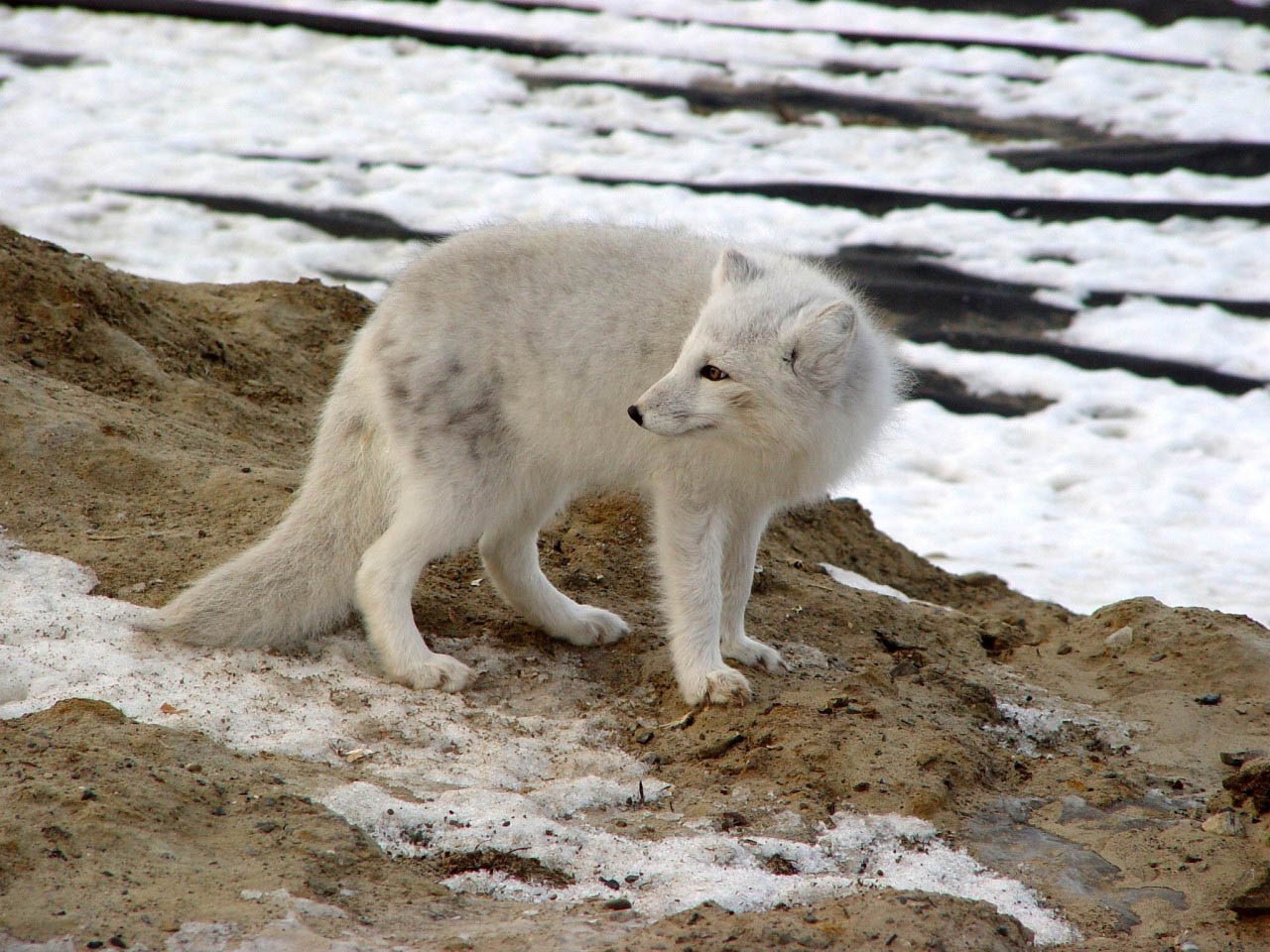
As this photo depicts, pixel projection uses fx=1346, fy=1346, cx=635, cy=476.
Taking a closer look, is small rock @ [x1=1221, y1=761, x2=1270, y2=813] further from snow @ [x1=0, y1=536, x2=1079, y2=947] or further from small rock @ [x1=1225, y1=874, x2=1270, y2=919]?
snow @ [x1=0, y1=536, x2=1079, y2=947]

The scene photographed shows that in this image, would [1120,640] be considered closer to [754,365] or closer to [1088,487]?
[754,365]

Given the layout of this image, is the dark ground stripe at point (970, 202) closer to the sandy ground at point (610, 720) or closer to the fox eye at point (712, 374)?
the sandy ground at point (610, 720)

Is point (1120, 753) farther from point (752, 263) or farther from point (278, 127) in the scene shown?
point (278, 127)

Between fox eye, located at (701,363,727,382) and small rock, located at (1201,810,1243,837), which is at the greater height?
fox eye, located at (701,363,727,382)

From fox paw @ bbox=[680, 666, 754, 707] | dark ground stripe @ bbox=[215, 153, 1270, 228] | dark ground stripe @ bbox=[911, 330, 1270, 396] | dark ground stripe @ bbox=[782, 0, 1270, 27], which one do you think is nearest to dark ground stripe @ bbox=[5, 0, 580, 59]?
dark ground stripe @ bbox=[215, 153, 1270, 228]

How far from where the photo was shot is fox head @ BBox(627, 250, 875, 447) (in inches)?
154

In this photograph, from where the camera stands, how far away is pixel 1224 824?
139 inches

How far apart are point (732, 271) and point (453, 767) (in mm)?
1679

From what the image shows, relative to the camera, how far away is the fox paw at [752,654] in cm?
452

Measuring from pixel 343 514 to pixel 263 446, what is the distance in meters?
1.52

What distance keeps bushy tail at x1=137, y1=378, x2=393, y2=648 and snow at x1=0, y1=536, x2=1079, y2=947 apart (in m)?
0.09

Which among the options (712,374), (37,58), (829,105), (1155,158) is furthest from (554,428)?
(37,58)

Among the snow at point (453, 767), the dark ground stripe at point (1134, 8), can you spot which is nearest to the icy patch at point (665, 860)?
the snow at point (453, 767)

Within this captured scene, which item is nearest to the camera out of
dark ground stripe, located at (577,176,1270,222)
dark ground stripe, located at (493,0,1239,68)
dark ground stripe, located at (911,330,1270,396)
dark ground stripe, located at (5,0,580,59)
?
dark ground stripe, located at (911,330,1270,396)
